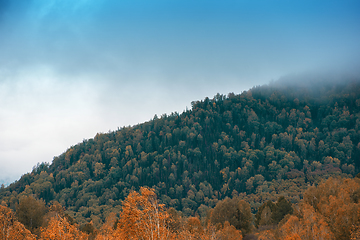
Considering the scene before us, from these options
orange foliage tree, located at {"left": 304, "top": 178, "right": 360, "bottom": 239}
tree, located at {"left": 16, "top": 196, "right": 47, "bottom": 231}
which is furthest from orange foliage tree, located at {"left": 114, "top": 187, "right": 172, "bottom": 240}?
tree, located at {"left": 16, "top": 196, "right": 47, "bottom": 231}

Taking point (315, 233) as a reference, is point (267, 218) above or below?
below

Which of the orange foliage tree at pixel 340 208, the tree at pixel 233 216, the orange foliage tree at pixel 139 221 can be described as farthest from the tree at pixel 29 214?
the orange foliage tree at pixel 340 208

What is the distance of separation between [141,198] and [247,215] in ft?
283

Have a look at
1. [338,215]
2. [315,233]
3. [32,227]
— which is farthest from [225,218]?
[32,227]

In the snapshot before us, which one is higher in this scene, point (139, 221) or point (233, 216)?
point (139, 221)

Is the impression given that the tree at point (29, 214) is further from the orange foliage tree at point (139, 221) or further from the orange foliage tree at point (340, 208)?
the orange foliage tree at point (340, 208)

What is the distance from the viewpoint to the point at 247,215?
105 meters

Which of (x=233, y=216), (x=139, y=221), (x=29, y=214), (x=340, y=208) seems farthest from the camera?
(x=233, y=216)

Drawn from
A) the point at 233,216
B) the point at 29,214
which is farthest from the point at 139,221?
the point at 233,216

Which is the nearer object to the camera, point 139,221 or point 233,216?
point 139,221

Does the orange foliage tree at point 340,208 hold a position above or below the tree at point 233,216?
above

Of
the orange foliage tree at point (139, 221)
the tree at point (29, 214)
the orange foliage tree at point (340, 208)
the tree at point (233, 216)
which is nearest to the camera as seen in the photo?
the orange foliage tree at point (139, 221)

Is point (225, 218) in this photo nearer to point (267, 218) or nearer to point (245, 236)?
point (245, 236)

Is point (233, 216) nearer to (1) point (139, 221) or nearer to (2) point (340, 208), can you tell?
(2) point (340, 208)
